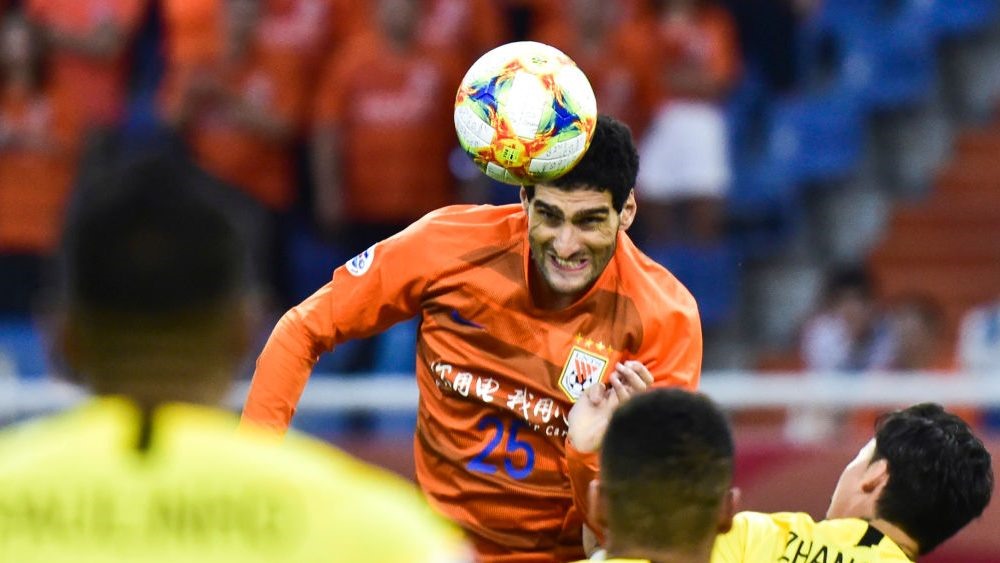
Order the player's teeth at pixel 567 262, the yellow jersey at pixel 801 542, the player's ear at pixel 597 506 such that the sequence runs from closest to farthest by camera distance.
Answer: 1. the player's ear at pixel 597 506
2. the yellow jersey at pixel 801 542
3. the player's teeth at pixel 567 262

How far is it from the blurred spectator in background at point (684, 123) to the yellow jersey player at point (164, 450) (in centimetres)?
783

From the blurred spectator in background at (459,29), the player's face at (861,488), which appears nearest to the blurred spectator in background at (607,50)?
the blurred spectator in background at (459,29)

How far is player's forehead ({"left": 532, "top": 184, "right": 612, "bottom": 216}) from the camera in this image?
5137mm

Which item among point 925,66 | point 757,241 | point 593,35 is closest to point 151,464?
point 593,35

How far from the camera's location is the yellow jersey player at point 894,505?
4637 millimetres

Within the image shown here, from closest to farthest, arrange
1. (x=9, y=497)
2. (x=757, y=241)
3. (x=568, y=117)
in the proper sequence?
(x=9, y=497) → (x=568, y=117) → (x=757, y=241)

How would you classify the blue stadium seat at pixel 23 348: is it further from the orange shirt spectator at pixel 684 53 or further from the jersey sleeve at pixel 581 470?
the jersey sleeve at pixel 581 470

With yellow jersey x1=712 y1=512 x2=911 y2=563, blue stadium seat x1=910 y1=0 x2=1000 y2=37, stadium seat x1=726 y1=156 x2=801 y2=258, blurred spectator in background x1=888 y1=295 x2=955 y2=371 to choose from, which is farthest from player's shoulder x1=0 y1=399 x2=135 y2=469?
blue stadium seat x1=910 y1=0 x2=1000 y2=37

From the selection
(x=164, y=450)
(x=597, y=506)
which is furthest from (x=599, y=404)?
(x=164, y=450)

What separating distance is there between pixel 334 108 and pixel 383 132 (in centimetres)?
29

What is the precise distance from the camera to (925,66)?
11867 mm

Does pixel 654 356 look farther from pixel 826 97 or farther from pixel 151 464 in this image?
pixel 826 97

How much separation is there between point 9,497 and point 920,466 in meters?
2.95

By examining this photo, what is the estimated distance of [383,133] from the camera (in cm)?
981
